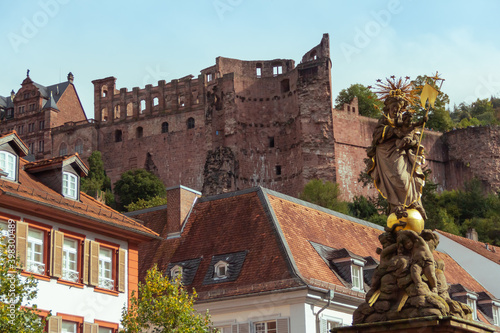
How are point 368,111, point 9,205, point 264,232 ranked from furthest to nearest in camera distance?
point 368,111 → point 264,232 → point 9,205

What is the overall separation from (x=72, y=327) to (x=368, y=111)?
8369 cm

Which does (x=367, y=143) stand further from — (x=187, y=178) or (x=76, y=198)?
(x=76, y=198)

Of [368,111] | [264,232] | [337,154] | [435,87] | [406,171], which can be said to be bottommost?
[406,171]

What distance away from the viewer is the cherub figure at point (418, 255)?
1253 cm

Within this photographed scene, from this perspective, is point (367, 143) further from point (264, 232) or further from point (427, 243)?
point (427, 243)

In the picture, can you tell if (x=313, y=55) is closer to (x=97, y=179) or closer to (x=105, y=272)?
(x=97, y=179)

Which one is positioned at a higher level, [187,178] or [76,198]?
[187,178]

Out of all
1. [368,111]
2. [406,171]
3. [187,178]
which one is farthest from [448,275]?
[368,111]

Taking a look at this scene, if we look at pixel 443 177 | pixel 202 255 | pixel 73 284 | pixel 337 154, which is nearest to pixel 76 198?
pixel 73 284

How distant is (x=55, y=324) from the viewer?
24000 millimetres

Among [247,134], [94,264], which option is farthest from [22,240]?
[247,134]

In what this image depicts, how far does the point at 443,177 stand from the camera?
332ft

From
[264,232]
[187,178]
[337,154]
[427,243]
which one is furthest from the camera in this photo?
[187,178]

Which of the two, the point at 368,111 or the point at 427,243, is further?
the point at 368,111
